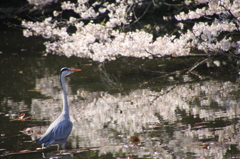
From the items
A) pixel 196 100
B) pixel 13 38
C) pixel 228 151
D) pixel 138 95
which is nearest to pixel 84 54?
pixel 138 95

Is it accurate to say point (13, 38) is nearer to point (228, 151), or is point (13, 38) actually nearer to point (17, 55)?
point (17, 55)

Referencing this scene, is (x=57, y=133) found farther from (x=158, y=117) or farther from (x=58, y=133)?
(x=158, y=117)

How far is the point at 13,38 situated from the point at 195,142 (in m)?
13.2

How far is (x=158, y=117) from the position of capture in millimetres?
6219

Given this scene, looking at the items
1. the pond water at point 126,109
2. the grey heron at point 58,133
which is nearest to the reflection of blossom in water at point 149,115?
the pond water at point 126,109

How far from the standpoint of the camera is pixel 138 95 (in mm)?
7785

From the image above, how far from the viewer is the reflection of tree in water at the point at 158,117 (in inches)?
194

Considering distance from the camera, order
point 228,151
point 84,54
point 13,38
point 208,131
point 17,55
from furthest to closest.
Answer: point 13,38
point 17,55
point 84,54
point 208,131
point 228,151

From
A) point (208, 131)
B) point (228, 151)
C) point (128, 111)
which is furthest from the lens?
point (128, 111)

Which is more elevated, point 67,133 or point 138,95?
point 138,95

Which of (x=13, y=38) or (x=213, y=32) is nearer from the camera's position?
(x=213, y=32)

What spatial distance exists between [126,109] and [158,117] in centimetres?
88

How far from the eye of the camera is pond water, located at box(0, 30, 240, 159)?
195 inches

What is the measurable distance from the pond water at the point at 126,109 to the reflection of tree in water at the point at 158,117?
1cm
